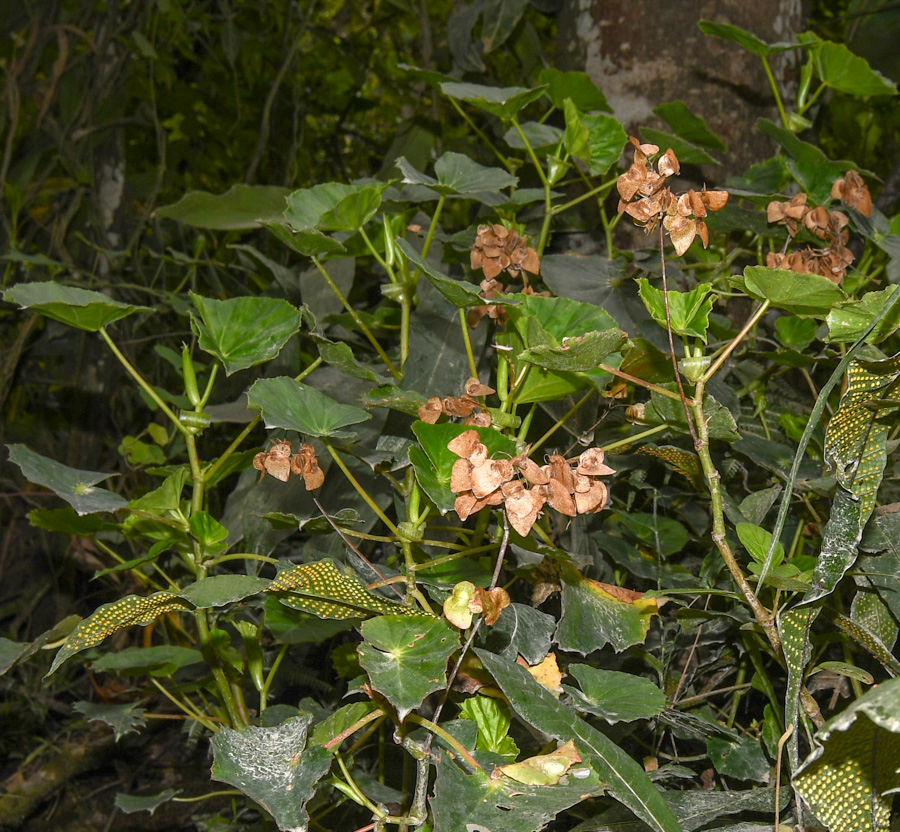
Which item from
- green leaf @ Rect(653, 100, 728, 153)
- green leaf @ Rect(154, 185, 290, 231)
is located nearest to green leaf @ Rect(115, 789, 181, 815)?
green leaf @ Rect(154, 185, 290, 231)

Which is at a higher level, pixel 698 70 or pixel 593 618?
pixel 698 70

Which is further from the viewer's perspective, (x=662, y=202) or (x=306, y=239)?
(x=306, y=239)

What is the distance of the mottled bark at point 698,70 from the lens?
928mm

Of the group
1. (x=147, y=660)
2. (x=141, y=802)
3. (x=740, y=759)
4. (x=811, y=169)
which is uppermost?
(x=811, y=169)

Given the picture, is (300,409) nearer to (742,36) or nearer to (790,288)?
(790,288)

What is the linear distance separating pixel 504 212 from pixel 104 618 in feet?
1.65

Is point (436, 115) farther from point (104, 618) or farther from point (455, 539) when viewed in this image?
point (104, 618)

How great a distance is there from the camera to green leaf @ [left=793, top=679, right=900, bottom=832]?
40 centimetres

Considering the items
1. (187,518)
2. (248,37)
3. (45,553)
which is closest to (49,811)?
Answer: (45,553)

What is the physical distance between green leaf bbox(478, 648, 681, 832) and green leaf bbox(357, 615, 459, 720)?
0.02 metres

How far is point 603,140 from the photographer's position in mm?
723

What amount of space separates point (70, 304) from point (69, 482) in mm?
124

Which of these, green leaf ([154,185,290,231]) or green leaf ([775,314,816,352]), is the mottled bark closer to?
green leaf ([775,314,816,352])

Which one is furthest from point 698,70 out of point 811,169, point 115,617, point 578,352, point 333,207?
point 115,617
